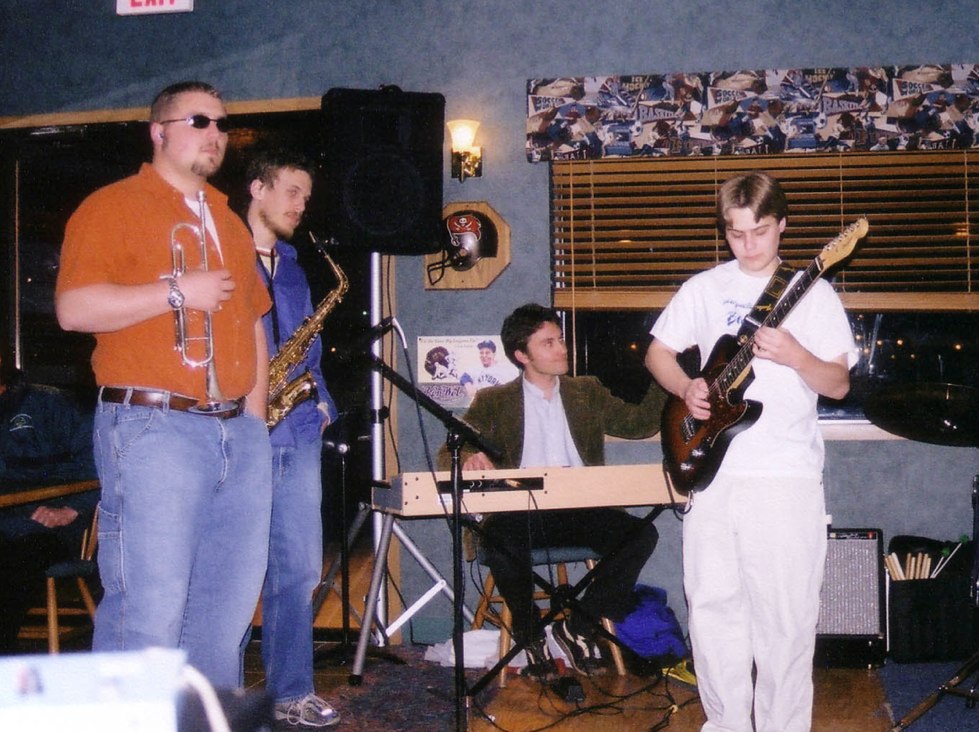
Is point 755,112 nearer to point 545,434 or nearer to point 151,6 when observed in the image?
point 545,434

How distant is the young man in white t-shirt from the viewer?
2566 millimetres

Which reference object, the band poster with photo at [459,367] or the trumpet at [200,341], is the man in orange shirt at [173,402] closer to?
the trumpet at [200,341]

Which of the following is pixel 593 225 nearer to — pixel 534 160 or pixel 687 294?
pixel 534 160

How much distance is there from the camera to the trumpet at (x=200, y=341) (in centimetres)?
202

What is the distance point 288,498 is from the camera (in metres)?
3.01

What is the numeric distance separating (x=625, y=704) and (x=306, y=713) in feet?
3.98

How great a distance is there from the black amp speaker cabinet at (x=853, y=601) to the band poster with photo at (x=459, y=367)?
1.75 m

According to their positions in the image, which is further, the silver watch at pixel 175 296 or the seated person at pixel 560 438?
the seated person at pixel 560 438

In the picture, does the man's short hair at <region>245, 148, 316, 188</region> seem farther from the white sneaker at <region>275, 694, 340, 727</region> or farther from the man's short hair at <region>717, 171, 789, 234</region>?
the white sneaker at <region>275, 694, 340, 727</region>

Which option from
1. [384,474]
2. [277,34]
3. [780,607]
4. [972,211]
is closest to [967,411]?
[780,607]

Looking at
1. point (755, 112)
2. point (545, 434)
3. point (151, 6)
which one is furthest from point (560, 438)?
point (151, 6)

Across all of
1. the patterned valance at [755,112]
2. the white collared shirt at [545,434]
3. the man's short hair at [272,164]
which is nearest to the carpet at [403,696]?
the white collared shirt at [545,434]

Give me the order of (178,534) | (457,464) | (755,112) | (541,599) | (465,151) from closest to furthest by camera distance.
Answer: (178,534) < (457,464) < (541,599) < (755,112) < (465,151)

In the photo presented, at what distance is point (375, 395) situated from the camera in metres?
4.50
